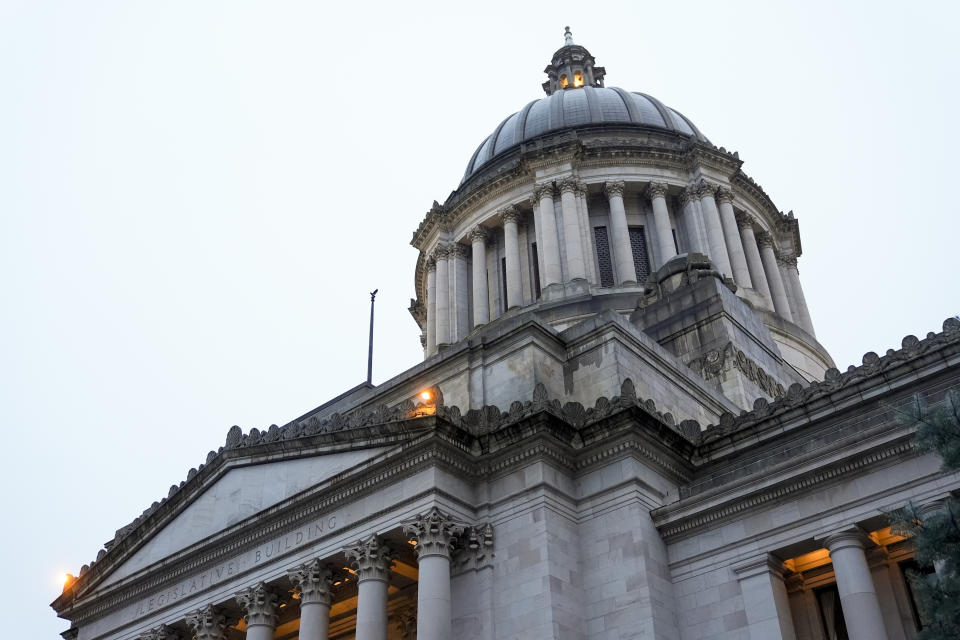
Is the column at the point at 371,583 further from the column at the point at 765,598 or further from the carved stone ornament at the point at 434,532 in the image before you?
the column at the point at 765,598

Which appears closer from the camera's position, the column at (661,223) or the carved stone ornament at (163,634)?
the carved stone ornament at (163,634)

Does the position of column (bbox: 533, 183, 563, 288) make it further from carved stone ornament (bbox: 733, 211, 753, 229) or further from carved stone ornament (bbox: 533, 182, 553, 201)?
carved stone ornament (bbox: 733, 211, 753, 229)

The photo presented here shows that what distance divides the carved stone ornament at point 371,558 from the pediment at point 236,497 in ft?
6.82

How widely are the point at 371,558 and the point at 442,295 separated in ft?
99.5

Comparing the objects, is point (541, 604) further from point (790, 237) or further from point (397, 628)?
point (790, 237)

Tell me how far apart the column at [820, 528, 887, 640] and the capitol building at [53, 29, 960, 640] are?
0.04 m

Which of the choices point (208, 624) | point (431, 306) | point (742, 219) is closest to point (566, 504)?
point (208, 624)

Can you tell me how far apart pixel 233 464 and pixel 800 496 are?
15.5 meters

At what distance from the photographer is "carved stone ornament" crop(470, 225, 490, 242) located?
52156 mm

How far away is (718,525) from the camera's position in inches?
896

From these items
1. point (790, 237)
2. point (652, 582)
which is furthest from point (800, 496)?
point (790, 237)

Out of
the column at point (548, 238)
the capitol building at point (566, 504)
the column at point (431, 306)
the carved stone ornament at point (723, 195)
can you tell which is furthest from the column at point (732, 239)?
the column at point (431, 306)

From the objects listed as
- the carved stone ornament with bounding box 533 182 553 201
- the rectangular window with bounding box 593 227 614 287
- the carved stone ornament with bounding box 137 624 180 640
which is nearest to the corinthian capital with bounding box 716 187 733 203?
the rectangular window with bounding box 593 227 614 287

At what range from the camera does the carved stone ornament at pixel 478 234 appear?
52.2 metres
